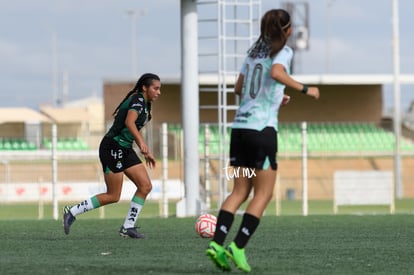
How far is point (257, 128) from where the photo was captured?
8656 mm

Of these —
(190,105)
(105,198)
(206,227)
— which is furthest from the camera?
(190,105)

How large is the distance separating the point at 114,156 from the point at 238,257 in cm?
439

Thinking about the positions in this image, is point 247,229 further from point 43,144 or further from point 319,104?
point 319,104

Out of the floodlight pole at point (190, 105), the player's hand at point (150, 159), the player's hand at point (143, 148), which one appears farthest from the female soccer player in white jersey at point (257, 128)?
the floodlight pole at point (190, 105)

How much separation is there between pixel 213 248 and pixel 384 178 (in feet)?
56.3

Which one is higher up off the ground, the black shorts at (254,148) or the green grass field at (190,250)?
the black shorts at (254,148)

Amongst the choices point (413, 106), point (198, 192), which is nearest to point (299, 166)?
point (198, 192)

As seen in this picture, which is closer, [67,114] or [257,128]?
[257,128]

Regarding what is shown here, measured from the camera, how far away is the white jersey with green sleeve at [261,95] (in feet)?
28.5

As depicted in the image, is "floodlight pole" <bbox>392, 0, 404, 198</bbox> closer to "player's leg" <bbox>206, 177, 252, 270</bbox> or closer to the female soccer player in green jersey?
the female soccer player in green jersey

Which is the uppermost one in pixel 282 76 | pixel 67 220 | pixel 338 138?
pixel 282 76

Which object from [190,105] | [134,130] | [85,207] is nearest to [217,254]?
[134,130]

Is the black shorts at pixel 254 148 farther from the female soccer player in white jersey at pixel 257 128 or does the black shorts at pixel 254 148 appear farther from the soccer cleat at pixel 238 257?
the soccer cleat at pixel 238 257

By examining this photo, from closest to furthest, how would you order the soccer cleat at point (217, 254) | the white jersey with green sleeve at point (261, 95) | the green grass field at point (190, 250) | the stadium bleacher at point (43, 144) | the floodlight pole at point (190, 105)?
the soccer cleat at point (217, 254), the white jersey with green sleeve at point (261, 95), the green grass field at point (190, 250), the floodlight pole at point (190, 105), the stadium bleacher at point (43, 144)
